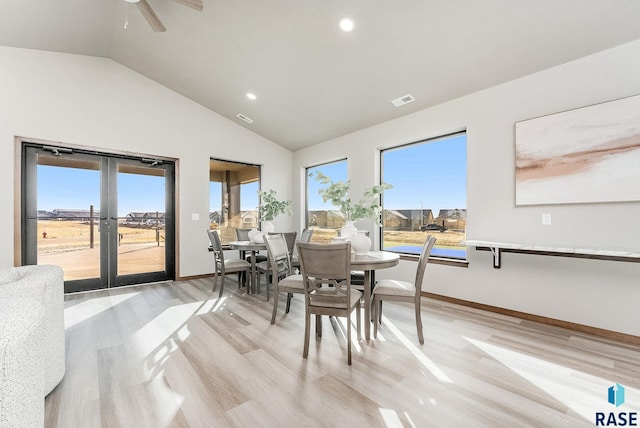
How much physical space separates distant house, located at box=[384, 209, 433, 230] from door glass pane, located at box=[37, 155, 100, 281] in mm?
4756

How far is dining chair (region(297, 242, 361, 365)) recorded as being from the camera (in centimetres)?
222

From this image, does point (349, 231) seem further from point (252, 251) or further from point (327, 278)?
point (252, 251)

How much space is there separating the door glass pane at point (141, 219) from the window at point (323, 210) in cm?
284

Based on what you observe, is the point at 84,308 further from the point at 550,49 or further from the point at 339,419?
the point at 550,49

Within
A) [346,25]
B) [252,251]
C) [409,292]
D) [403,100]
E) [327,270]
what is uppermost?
[346,25]

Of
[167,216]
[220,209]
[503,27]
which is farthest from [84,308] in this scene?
[503,27]

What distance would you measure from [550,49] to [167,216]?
5.79 metres

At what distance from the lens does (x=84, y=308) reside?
3.62 m

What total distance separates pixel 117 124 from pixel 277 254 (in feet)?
11.7

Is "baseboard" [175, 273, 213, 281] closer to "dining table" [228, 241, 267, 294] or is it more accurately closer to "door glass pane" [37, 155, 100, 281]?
"door glass pane" [37, 155, 100, 281]

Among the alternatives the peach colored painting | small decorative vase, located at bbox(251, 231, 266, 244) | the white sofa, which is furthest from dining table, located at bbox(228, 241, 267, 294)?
the peach colored painting

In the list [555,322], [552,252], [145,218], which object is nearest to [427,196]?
[552,252]

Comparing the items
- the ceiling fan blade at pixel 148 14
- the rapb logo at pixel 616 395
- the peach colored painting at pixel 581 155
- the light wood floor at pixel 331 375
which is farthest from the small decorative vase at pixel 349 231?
the ceiling fan blade at pixel 148 14

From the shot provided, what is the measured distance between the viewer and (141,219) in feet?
16.1
